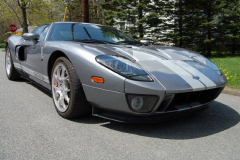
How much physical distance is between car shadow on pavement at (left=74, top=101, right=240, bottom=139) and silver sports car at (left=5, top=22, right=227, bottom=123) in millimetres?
186

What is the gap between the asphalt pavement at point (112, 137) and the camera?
5.84 ft

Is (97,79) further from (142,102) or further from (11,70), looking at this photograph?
(11,70)

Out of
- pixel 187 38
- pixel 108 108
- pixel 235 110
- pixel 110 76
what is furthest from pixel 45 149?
pixel 187 38

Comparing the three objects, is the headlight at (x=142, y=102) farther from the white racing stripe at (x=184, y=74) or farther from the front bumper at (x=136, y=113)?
the white racing stripe at (x=184, y=74)

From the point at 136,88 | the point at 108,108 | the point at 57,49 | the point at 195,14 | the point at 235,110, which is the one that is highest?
the point at 195,14

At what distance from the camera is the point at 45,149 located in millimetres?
1838

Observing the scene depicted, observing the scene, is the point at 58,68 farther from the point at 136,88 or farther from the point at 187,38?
the point at 187,38

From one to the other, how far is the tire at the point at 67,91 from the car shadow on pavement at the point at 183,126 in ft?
0.57

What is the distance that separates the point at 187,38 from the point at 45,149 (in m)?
12.7

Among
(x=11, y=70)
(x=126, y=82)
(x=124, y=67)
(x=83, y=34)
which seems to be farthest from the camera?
(x=11, y=70)

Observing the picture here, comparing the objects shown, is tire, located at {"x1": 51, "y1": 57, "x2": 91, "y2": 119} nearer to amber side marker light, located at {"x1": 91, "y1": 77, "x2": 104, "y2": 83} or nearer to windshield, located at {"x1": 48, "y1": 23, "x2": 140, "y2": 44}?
amber side marker light, located at {"x1": 91, "y1": 77, "x2": 104, "y2": 83}

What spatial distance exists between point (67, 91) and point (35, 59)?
111cm

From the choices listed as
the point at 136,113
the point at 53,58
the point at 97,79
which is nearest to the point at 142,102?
the point at 136,113

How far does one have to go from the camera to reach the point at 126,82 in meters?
1.96
